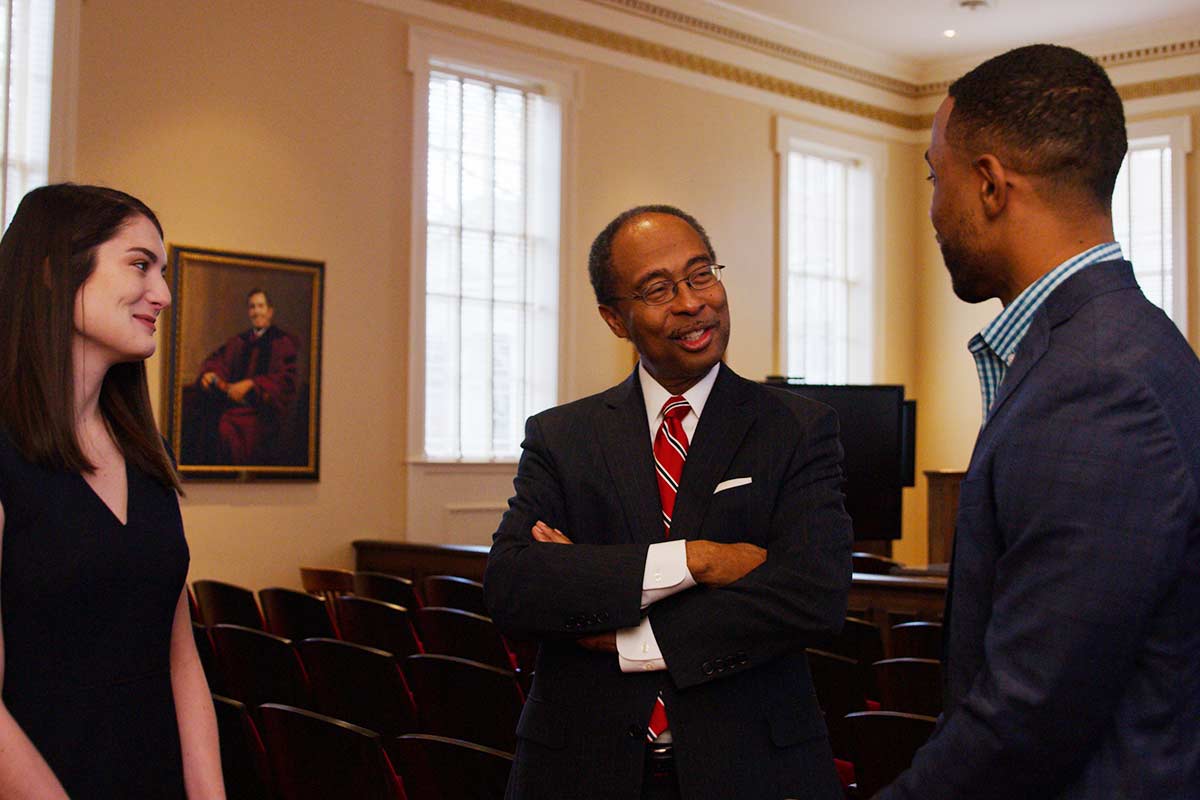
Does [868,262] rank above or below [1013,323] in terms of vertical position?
above

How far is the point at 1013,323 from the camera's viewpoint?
4.95ft

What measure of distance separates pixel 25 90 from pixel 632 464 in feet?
20.9

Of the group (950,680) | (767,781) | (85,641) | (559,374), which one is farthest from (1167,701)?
(559,374)

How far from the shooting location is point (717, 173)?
35.7 feet

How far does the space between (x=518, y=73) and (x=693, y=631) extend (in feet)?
26.0

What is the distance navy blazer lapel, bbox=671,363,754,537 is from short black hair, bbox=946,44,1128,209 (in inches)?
32.5

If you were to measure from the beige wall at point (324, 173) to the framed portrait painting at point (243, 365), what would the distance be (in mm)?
108

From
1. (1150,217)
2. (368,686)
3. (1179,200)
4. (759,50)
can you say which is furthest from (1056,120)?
(1150,217)

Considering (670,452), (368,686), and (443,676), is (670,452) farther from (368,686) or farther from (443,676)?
(368,686)

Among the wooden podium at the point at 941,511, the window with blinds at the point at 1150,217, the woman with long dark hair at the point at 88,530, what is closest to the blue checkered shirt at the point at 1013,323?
the woman with long dark hair at the point at 88,530

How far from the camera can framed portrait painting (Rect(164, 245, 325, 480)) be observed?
776 centimetres

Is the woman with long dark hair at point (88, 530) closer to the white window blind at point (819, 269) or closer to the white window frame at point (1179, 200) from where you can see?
the white window blind at point (819, 269)

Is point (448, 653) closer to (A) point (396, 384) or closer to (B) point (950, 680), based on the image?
(B) point (950, 680)

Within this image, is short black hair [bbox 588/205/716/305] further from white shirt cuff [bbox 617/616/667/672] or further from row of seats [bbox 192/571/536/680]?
row of seats [bbox 192/571/536/680]
